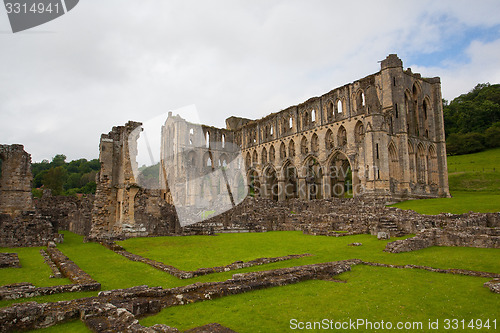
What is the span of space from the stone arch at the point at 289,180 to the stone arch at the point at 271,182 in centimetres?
188

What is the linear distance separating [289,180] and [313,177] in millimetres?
4088

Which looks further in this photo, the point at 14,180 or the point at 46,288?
the point at 14,180

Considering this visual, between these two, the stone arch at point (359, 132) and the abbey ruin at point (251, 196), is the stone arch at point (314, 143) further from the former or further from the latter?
the stone arch at point (359, 132)

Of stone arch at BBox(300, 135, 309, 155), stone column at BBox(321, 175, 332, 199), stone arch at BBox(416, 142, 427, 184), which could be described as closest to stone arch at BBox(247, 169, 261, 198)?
stone arch at BBox(300, 135, 309, 155)

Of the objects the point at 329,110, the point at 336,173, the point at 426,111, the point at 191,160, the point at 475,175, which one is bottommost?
the point at 475,175

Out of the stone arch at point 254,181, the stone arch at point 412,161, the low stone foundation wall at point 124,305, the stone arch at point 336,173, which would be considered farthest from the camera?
the stone arch at point 254,181

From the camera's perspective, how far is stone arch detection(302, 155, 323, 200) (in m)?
43.7

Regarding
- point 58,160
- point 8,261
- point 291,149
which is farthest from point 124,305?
point 58,160

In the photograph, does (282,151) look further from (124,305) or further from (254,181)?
(124,305)

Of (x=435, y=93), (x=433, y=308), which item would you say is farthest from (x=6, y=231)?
(x=435, y=93)

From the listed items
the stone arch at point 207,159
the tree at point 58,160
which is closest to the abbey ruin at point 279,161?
the stone arch at point 207,159

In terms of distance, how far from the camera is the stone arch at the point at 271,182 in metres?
50.0

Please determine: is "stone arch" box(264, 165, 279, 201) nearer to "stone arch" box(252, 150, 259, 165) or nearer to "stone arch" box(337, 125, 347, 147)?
"stone arch" box(252, 150, 259, 165)

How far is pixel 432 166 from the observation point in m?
38.2
